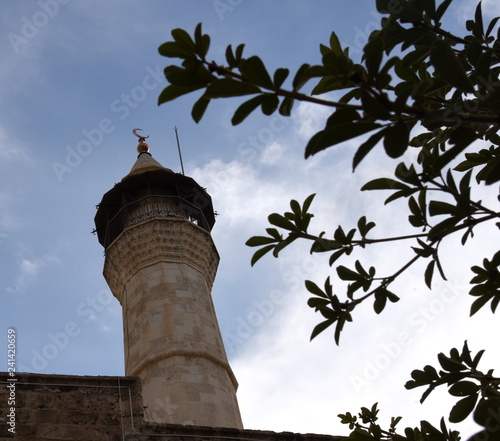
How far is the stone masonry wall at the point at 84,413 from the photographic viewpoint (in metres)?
6.05

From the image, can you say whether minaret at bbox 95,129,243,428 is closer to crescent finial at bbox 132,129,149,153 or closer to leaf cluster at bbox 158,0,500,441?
crescent finial at bbox 132,129,149,153

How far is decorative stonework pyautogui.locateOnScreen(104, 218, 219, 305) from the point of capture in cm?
1298

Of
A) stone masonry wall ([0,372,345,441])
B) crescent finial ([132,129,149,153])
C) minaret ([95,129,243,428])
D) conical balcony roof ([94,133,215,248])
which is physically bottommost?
stone masonry wall ([0,372,345,441])

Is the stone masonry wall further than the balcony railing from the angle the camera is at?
No

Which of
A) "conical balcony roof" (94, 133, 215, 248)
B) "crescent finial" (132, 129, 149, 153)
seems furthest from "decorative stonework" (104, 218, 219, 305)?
"crescent finial" (132, 129, 149, 153)

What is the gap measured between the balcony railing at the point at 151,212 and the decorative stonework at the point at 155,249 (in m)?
0.42

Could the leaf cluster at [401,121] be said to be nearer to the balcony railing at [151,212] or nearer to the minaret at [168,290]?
the minaret at [168,290]

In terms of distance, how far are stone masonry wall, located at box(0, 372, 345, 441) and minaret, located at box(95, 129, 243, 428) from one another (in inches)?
122

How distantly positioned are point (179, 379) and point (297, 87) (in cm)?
905

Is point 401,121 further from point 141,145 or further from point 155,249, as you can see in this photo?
point 141,145

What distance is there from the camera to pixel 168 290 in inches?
480

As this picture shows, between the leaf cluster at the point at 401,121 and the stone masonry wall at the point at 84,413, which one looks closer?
the leaf cluster at the point at 401,121

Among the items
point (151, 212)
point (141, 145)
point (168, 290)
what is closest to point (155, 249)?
point (168, 290)

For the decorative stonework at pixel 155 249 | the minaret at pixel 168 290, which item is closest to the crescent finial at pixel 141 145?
the minaret at pixel 168 290
